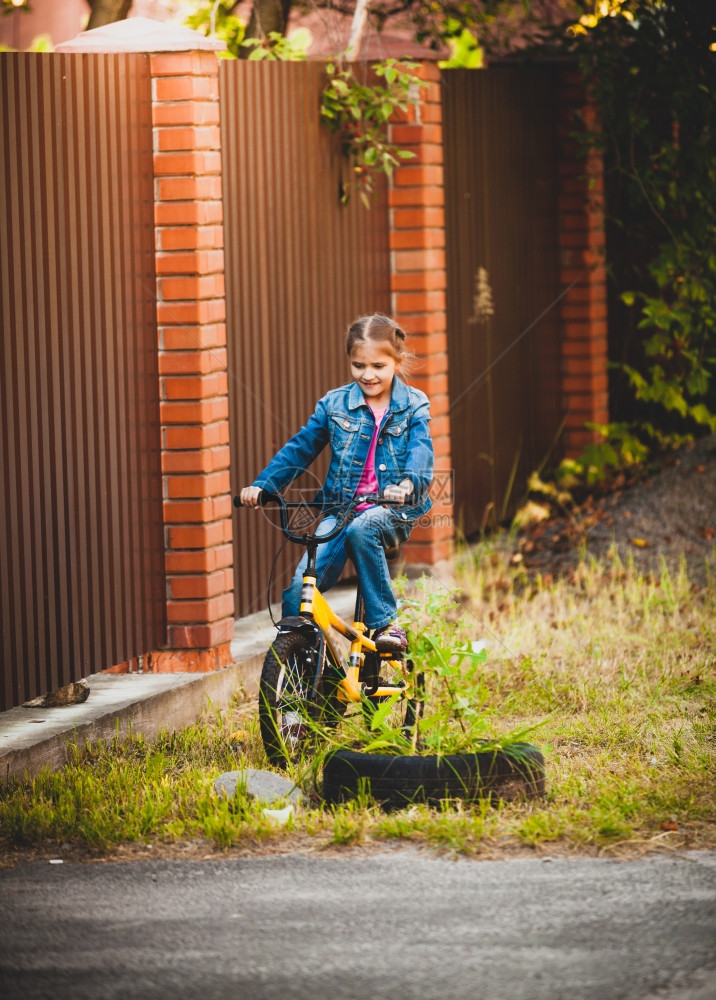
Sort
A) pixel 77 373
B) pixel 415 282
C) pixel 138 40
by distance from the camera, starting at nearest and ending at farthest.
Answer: pixel 77 373
pixel 138 40
pixel 415 282

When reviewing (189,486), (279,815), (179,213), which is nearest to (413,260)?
(179,213)

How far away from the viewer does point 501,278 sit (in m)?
10.0

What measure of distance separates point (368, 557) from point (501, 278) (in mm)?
4804

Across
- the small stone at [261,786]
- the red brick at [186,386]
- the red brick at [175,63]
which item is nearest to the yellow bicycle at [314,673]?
the small stone at [261,786]

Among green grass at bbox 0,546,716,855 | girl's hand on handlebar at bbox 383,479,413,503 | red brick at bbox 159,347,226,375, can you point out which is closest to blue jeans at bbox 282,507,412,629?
green grass at bbox 0,546,716,855

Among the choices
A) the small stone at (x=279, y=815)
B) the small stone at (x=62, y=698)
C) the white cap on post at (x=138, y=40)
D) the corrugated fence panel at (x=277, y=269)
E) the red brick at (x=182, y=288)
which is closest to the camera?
the small stone at (x=279, y=815)

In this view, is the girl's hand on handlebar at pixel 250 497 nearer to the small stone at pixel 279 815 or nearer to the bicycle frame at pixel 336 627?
the bicycle frame at pixel 336 627

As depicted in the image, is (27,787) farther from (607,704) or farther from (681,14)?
(681,14)

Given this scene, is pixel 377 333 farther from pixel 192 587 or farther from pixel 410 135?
pixel 410 135

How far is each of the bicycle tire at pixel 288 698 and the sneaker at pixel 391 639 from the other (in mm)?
242

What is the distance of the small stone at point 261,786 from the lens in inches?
197

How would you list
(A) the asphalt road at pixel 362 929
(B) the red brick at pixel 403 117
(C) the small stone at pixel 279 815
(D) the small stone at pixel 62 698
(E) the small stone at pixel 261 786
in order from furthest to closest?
(B) the red brick at pixel 403 117 → (D) the small stone at pixel 62 698 → (E) the small stone at pixel 261 786 → (C) the small stone at pixel 279 815 → (A) the asphalt road at pixel 362 929

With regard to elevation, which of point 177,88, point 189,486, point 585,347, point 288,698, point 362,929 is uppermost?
point 177,88

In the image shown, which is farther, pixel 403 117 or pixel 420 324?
pixel 420 324
